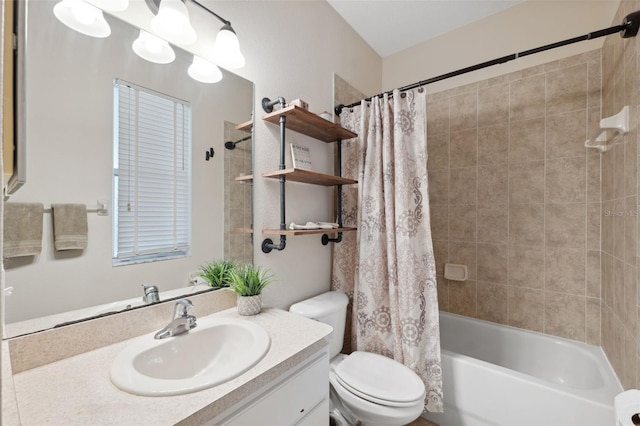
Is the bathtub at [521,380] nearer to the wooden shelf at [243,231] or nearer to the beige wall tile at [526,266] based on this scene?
the beige wall tile at [526,266]

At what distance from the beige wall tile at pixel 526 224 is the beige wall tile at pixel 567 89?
0.65 metres

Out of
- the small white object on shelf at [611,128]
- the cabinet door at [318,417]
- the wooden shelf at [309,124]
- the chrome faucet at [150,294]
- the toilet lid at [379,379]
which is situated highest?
the wooden shelf at [309,124]

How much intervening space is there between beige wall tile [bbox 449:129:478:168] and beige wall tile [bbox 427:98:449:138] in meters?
0.11

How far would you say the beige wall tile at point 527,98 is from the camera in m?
1.91

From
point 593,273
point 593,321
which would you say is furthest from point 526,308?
point 593,273

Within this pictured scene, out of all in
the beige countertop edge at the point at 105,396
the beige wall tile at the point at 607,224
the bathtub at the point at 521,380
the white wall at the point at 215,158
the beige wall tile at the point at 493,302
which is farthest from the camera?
the beige wall tile at the point at 493,302

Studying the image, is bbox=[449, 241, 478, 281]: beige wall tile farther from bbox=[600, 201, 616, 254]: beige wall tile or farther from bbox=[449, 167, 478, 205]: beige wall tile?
bbox=[600, 201, 616, 254]: beige wall tile

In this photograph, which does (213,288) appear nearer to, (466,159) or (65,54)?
(65,54)

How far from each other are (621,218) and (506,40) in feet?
4.63

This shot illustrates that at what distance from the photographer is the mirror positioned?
2.66 ft

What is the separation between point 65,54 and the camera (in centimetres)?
87

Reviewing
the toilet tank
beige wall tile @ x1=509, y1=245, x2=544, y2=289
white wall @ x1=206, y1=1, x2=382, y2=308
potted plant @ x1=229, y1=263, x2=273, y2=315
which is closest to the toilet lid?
the toilet tank

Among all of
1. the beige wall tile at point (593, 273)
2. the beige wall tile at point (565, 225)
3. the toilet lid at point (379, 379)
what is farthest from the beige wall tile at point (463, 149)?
the toilet lid at point (379, 379)

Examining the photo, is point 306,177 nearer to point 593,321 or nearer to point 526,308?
point 526,308
